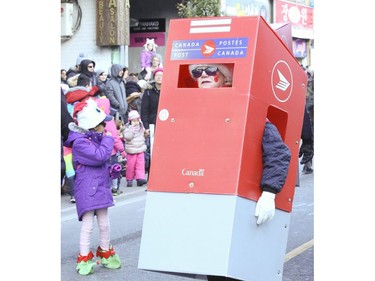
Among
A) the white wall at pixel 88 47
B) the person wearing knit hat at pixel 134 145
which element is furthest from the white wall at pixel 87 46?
the person wearing knit hat at pixel 134 145

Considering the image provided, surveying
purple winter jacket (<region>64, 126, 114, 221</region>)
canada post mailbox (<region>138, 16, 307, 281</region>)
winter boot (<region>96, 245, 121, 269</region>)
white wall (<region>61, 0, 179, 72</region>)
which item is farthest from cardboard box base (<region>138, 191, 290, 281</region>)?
white wall (<region>61, 0, 179, 72</region>)

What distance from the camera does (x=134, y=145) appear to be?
12562mm

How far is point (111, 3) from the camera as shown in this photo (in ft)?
65.1

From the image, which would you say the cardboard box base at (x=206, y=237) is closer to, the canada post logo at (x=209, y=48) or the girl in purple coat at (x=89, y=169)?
the canada post logo at (x=209, y=48)

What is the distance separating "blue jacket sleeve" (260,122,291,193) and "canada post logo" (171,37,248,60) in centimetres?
57

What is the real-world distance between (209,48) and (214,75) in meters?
0.18

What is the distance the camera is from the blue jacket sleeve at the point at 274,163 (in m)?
4.83

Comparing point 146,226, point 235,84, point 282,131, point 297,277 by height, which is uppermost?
point 235,84
